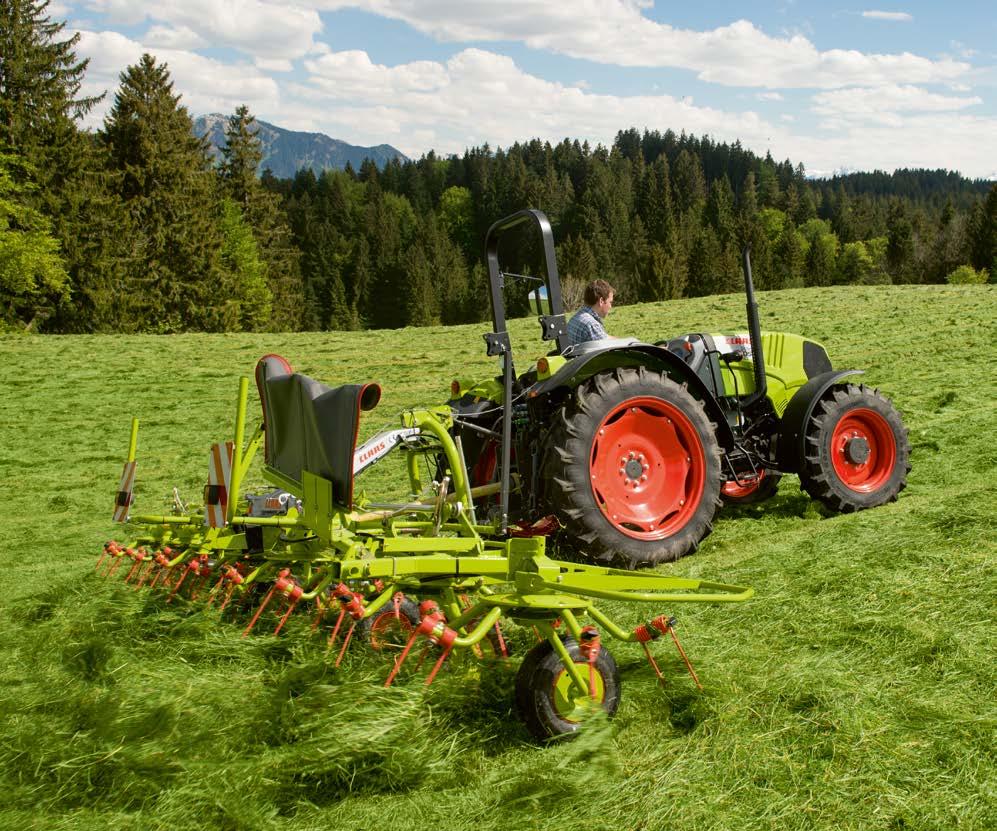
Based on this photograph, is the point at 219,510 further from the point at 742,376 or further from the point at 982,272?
the point at 982,272

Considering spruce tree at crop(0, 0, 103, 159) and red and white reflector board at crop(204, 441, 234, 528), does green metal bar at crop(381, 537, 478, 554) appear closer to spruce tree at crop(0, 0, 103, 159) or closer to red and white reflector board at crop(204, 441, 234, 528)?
red and white reflector board at crop(204, 441, 234, 528)

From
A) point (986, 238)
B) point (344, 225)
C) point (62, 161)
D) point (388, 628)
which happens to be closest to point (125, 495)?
point (388, 628)

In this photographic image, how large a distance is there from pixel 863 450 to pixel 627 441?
2079mm

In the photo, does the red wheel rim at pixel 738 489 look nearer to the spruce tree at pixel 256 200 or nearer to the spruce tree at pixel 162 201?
the spruce tree at pixel 162 201

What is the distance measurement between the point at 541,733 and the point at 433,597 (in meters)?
0.84

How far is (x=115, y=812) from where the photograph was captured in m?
2.51

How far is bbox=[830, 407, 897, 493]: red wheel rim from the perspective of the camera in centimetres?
623

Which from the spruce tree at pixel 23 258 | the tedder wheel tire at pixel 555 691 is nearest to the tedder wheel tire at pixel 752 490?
the tedder wheel tire at pixel 555 691

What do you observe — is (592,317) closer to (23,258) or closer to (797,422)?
(797,422)

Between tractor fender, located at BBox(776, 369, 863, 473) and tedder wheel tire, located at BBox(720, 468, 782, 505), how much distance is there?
0.44 m

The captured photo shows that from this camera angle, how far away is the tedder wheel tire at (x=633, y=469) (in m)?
4.77

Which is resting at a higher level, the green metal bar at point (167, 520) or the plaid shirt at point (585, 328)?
the plaid shirt at point (585, 328)

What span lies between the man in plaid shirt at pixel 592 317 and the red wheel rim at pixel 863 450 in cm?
182

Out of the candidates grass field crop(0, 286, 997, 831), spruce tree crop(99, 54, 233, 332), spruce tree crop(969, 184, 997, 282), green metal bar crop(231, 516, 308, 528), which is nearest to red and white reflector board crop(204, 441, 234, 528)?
green metal bar crop(231, 516, 308, 528)
